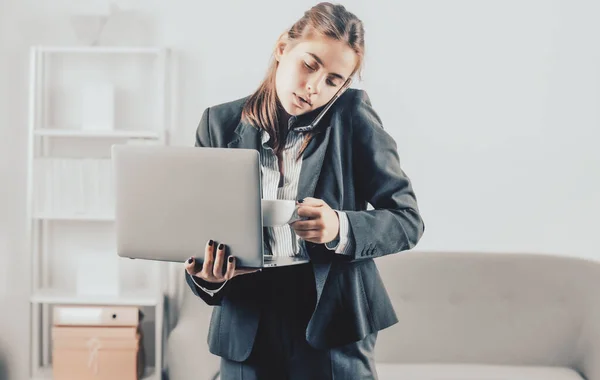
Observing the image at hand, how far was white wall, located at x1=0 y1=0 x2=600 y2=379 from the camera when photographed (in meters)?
3.05

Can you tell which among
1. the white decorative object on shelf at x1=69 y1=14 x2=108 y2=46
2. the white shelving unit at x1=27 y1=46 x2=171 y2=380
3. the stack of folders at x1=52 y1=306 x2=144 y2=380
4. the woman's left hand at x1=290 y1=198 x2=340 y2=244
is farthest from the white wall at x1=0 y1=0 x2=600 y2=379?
the woman's left hand at x1=290 y1=198 x2=340 y2=244

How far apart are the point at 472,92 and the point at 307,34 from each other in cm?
193

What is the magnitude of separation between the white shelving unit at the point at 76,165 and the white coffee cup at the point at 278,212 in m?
1.82

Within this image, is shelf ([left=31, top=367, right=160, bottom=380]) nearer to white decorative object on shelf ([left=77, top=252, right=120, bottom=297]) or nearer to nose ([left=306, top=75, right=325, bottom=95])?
white decorative object on shelf ([left=77, top=252, right=120, bottom=297])

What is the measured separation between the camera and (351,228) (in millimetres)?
1175

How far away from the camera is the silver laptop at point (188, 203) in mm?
1110

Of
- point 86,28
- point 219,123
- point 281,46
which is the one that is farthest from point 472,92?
point 219,123

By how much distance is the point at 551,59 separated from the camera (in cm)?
305

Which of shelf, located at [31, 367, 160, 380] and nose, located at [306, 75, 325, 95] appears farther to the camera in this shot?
shelf, located at [31, 367, 160, 380]

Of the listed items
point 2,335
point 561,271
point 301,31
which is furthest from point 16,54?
point 561,271

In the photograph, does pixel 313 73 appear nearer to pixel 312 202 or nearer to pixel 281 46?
pixel 281 46

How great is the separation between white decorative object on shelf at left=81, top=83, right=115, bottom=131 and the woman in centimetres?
174

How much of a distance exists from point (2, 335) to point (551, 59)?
9.12 ft

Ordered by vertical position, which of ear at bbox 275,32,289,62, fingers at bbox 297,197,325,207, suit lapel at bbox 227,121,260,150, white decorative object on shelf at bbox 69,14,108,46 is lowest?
fingers at bbox 297,197,325,207
